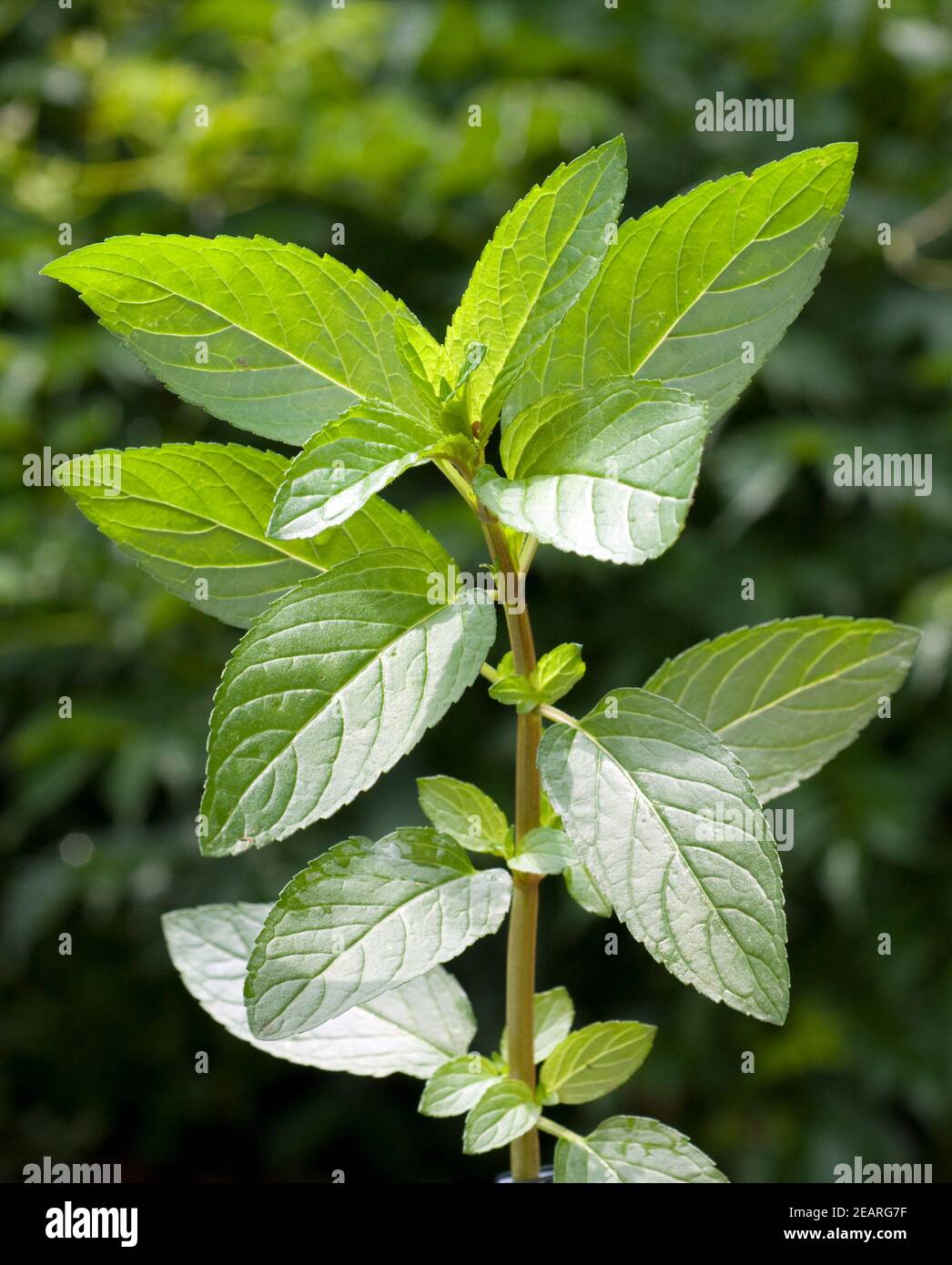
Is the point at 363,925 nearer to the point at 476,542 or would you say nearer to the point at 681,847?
the point at 681,847

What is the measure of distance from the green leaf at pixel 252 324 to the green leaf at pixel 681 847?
12 centimetres

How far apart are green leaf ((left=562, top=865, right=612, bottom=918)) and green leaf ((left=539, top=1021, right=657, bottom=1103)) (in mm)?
37

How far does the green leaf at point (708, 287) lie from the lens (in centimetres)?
34

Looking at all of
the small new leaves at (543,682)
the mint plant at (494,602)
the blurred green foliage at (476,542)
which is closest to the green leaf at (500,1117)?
the mint plant at (494,602)

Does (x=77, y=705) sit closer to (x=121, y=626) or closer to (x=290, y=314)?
(x=121, y=626)

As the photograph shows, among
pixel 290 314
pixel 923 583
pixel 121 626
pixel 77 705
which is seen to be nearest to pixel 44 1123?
pixel 77 705

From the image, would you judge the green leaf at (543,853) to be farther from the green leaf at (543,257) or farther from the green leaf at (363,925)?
the green leaf at (543,257)

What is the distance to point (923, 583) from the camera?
Result: 1.31 meters

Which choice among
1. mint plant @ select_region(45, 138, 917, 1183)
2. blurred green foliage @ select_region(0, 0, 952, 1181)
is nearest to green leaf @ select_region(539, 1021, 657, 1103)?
mint plant @ select_region(45, 138, 917, 1183)

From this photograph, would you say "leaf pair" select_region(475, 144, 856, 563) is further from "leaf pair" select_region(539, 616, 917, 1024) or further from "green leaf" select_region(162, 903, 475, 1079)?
"green leaf" select_region(162, 903, 475, 1079)

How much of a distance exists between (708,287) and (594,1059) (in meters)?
0.23

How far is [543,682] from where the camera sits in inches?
13.8

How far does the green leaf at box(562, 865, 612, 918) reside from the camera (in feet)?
1.17

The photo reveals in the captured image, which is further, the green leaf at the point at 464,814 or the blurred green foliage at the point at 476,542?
the blurred green foliage at the point at 476,542
